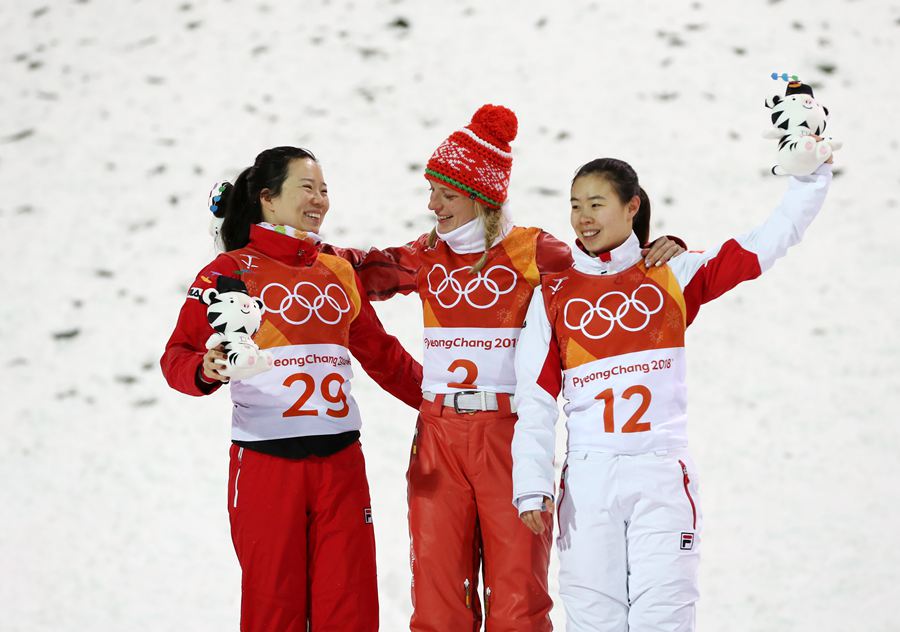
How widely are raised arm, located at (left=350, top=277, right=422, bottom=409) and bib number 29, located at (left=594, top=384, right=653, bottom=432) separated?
66 centimetres

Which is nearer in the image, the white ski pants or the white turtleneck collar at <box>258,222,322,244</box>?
the white ski pants

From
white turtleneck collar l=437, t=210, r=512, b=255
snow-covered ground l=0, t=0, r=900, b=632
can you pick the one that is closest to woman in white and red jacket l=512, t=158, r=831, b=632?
white turtleneck collar l=437, t=210, r=512, b=255

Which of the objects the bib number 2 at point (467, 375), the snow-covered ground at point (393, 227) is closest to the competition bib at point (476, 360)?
the bib number 2 at point (467, 375)

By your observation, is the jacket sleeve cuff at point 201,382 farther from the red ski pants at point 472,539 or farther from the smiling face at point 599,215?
the smiling face at point 599,215

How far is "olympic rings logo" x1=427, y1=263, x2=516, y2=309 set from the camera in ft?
7.83

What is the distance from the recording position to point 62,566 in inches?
142

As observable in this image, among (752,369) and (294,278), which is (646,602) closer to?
(294,278)

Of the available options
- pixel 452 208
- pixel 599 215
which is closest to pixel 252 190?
pixel 452 208

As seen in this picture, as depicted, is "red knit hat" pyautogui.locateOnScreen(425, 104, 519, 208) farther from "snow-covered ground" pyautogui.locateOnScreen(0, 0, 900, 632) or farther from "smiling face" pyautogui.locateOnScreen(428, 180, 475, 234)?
"snow-covered ground" pyautogui.locateOnScreen(0, 0, 900, 632)

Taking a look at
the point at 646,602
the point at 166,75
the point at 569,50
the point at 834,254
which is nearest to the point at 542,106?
the point at 569,50

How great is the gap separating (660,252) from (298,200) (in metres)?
0.88

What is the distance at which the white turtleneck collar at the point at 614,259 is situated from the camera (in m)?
2.22

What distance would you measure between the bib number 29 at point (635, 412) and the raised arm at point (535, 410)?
0.42 ft

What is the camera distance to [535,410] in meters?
2.19
